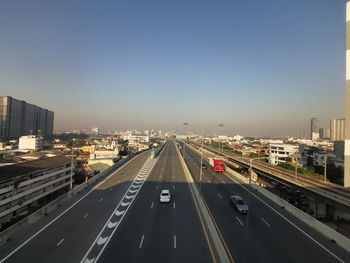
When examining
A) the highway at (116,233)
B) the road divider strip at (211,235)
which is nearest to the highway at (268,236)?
the road divider strip at (211,235)

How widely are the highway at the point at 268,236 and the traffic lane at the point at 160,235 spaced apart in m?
2.49

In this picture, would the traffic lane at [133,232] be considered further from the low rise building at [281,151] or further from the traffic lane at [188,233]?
the low rise building at [281,151]

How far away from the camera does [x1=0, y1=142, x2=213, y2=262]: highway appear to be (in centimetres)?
2038

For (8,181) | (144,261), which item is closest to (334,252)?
(144,261)

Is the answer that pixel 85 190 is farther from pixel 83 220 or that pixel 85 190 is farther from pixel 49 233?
pixel 49 233

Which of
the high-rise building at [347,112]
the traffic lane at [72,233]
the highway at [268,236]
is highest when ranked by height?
the high-rise building at [347,112]

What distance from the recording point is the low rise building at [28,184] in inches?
1517

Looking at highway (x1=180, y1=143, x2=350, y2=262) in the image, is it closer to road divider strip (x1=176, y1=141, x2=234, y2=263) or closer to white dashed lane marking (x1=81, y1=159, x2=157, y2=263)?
road divider strip (x1=176, y1=141, x2=234, y2=263)

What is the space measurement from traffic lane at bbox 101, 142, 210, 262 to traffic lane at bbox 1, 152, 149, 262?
7.64 feet

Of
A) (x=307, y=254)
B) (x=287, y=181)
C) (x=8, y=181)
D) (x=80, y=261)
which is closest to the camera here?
(x=80, y=261)

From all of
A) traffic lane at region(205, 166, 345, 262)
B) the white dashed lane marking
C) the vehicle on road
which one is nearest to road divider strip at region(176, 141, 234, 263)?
traffic lane at region(205, 166, 345, 262)

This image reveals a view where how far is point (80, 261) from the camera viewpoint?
63.4ft

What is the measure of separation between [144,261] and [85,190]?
84.3ft

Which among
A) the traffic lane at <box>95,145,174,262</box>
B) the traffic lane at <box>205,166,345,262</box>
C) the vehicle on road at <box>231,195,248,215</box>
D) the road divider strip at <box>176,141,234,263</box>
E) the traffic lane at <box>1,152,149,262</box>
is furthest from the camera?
the vehicle on road at <box>231,195,248,215</box>
